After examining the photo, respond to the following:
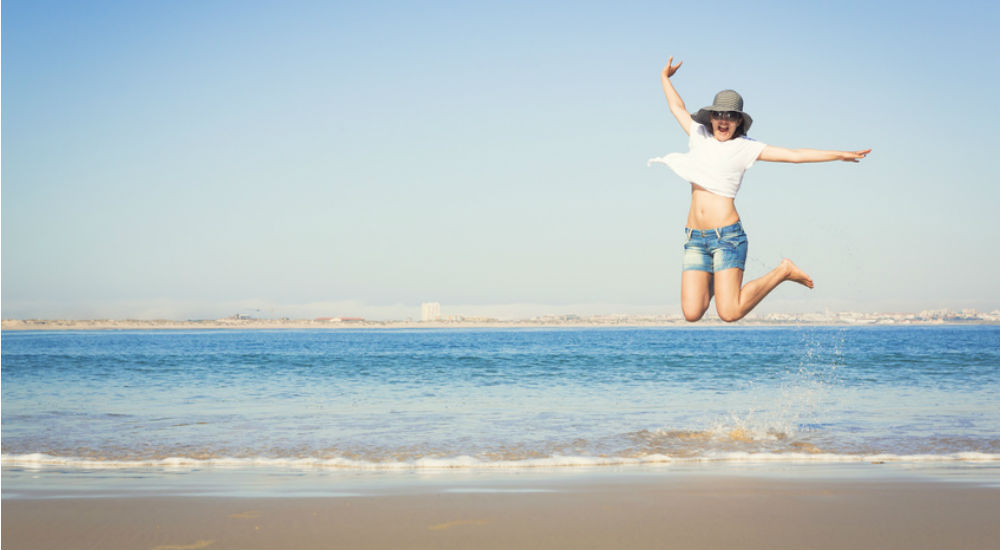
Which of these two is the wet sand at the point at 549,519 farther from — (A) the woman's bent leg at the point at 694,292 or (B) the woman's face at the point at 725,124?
(B) the woman's face at the point at 725,124

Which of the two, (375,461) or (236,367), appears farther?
(236,367)

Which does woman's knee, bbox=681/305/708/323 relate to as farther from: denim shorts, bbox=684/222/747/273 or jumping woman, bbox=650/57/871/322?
denim shorts, bbox=684/222/747/273

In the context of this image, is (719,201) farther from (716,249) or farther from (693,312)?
(693,312)

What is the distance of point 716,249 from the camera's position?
618 centimetres

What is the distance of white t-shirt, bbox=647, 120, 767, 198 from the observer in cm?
588

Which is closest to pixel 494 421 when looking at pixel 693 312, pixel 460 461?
pixel 460 461

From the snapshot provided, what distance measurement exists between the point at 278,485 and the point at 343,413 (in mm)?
7018

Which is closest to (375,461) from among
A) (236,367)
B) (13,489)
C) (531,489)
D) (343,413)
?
(531,489)

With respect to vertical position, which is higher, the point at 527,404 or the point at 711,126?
the point at 711,126

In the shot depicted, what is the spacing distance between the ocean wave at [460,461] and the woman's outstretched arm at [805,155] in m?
4.01

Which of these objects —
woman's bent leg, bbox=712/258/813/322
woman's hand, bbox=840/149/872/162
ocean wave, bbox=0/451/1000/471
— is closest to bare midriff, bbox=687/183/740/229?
woman's bent leg, bbox=712/258/813/322

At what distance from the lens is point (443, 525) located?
19.5 feet

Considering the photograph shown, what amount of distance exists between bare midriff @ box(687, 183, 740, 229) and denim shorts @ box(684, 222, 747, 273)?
4cm

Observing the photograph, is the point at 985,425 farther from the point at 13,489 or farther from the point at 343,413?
the point at 13,489
